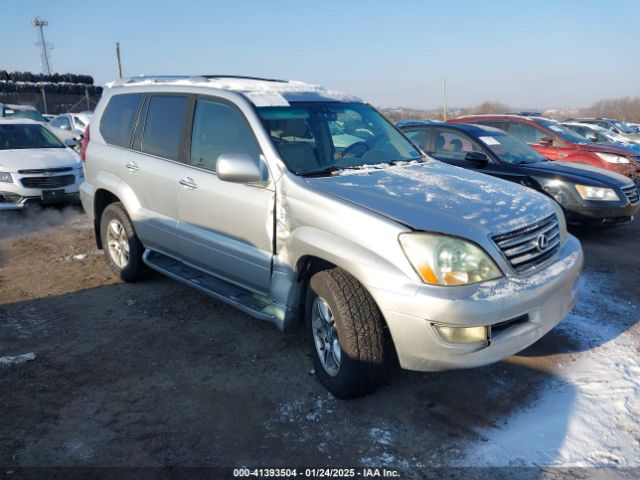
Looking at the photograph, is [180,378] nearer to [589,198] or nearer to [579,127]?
[589,198]

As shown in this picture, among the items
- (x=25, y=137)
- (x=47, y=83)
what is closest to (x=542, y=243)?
(x=25, y=137)

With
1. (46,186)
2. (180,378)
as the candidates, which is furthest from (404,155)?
(46,186)

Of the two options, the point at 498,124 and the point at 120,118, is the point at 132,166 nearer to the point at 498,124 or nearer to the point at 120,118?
the point at 120,118

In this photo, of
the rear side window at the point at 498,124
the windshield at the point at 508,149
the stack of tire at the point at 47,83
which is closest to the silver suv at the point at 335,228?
the windshield at the point at 508,149

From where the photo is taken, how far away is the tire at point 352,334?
2.99m

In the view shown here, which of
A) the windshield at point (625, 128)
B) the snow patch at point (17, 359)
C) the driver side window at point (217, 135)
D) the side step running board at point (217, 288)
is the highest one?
the driver side window at point (217, 135)

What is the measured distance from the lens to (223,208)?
12.7 ft

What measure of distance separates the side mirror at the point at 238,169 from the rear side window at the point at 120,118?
1.94 metres

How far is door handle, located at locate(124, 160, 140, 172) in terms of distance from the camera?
4727 millimetres

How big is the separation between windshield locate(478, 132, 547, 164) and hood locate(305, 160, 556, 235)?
3.68 meters

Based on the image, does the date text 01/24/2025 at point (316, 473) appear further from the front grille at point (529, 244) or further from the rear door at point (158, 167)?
the rear door at point (158, 167)

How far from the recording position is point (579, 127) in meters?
16.4

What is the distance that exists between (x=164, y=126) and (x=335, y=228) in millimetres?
2255

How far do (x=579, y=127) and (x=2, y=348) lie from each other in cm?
1694
